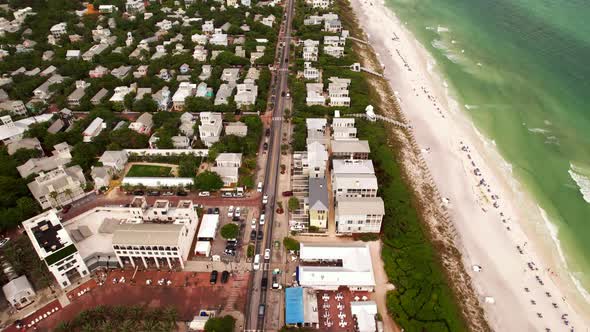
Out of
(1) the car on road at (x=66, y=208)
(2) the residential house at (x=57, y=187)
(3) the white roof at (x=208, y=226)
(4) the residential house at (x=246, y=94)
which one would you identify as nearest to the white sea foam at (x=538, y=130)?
(4) the residential house at (x=246, y=94)

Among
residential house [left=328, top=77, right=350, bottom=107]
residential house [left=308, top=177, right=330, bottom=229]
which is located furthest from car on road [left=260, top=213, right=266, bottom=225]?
residential house [left=328, top=77, right=350, bottom=107]

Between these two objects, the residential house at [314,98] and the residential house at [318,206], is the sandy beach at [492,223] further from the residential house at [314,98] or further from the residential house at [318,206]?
the residential house at [318,206]

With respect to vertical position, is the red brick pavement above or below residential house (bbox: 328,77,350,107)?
below

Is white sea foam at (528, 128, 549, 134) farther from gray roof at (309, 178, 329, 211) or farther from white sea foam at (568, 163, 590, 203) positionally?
gray roof at (309, 178, 329, 211)

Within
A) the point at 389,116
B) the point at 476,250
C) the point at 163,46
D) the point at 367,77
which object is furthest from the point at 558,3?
the point at 163,46

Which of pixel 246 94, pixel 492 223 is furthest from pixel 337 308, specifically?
pixel 246 94

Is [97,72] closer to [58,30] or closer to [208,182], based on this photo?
[58,30]
